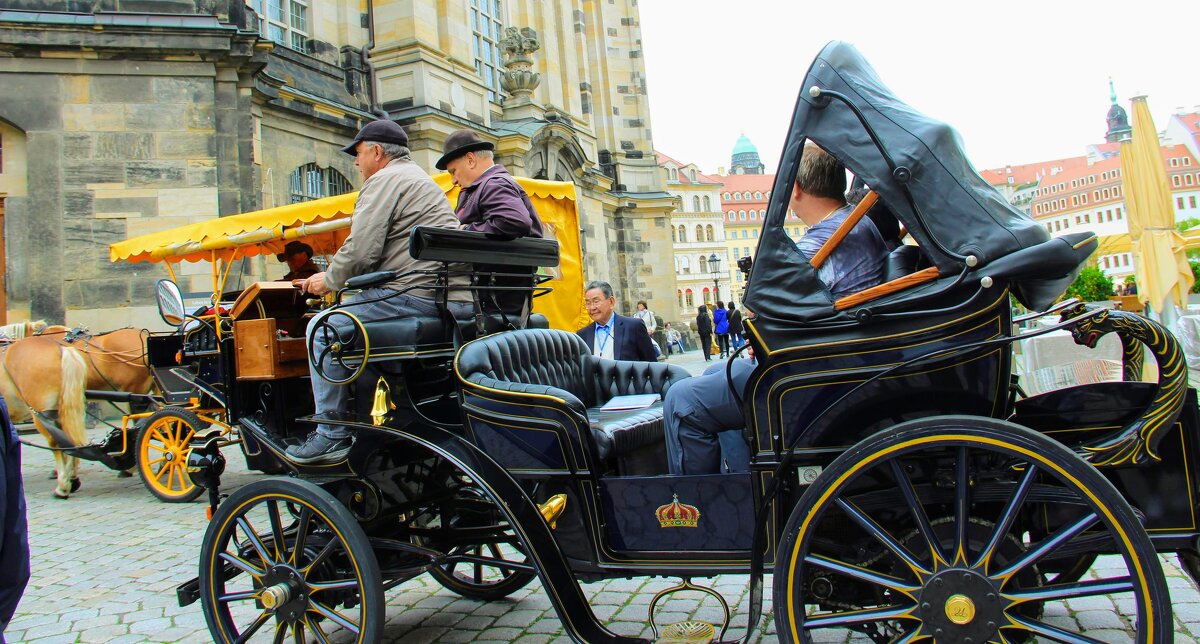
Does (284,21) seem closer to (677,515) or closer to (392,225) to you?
(392,225)

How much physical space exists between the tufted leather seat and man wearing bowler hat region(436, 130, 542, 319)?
27 centimetres

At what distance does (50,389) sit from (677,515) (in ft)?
23.4

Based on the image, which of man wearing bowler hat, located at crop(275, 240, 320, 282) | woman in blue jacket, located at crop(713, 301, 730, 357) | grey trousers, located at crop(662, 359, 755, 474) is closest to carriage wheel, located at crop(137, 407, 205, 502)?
man wearing bowler hat, located at crop(275, 240, 320, 282)

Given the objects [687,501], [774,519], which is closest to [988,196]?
[774,519]

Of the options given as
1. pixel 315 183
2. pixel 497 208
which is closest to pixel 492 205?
pixel 497 208

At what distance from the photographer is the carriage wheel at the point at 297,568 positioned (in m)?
2.97

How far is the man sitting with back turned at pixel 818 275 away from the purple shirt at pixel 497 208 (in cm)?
114

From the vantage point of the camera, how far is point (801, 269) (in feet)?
8.21

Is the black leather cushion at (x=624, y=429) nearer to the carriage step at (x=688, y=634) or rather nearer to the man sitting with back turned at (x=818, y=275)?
the man sitting with back turned at (x=818, y=275)

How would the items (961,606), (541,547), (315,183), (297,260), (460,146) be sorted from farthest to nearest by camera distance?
(315,183), (297,260), (460,146), (541,547), (961,606)

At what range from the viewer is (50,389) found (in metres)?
7.60

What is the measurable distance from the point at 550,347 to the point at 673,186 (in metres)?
87.0

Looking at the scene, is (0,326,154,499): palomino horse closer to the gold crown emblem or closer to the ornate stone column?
the gold crown emblem

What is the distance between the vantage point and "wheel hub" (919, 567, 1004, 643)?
86.6 inches
